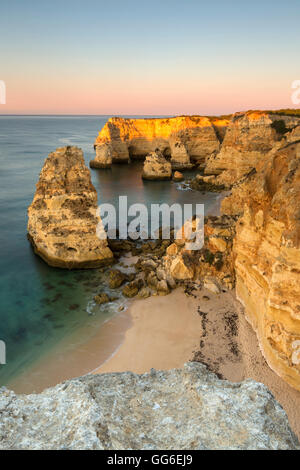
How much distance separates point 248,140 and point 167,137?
23110 millimetres

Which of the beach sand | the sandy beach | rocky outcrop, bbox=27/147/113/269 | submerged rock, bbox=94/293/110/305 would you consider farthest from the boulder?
the sandy beach

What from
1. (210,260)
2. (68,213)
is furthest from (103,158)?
(210,260)

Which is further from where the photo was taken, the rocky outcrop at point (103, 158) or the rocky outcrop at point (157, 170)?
the rocky outcrop at point (103, 158)

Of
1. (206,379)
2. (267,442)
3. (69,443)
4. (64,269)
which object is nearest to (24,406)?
(69,443)

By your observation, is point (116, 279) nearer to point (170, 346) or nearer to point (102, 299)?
point (102, 299)

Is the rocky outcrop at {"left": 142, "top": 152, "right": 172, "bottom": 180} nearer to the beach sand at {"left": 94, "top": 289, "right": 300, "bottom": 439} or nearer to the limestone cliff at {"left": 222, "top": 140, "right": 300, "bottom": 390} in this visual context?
the beach sand at {"left": 94, "top": 289, "right": 300, "bottom": 439}

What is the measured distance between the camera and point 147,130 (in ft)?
209

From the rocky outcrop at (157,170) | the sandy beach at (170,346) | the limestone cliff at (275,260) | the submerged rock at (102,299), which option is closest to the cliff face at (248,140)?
the rocky outcrop at (157,170)

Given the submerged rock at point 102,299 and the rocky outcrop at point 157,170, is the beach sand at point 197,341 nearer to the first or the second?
the submerged rock at point 102,299

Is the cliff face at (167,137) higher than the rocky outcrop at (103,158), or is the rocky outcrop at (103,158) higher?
the cliff face at (167,137)

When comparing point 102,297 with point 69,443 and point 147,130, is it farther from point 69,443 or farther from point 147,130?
point 147,130

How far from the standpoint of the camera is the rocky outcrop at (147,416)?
329 cm

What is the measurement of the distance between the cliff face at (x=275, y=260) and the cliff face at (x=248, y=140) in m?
30.7
